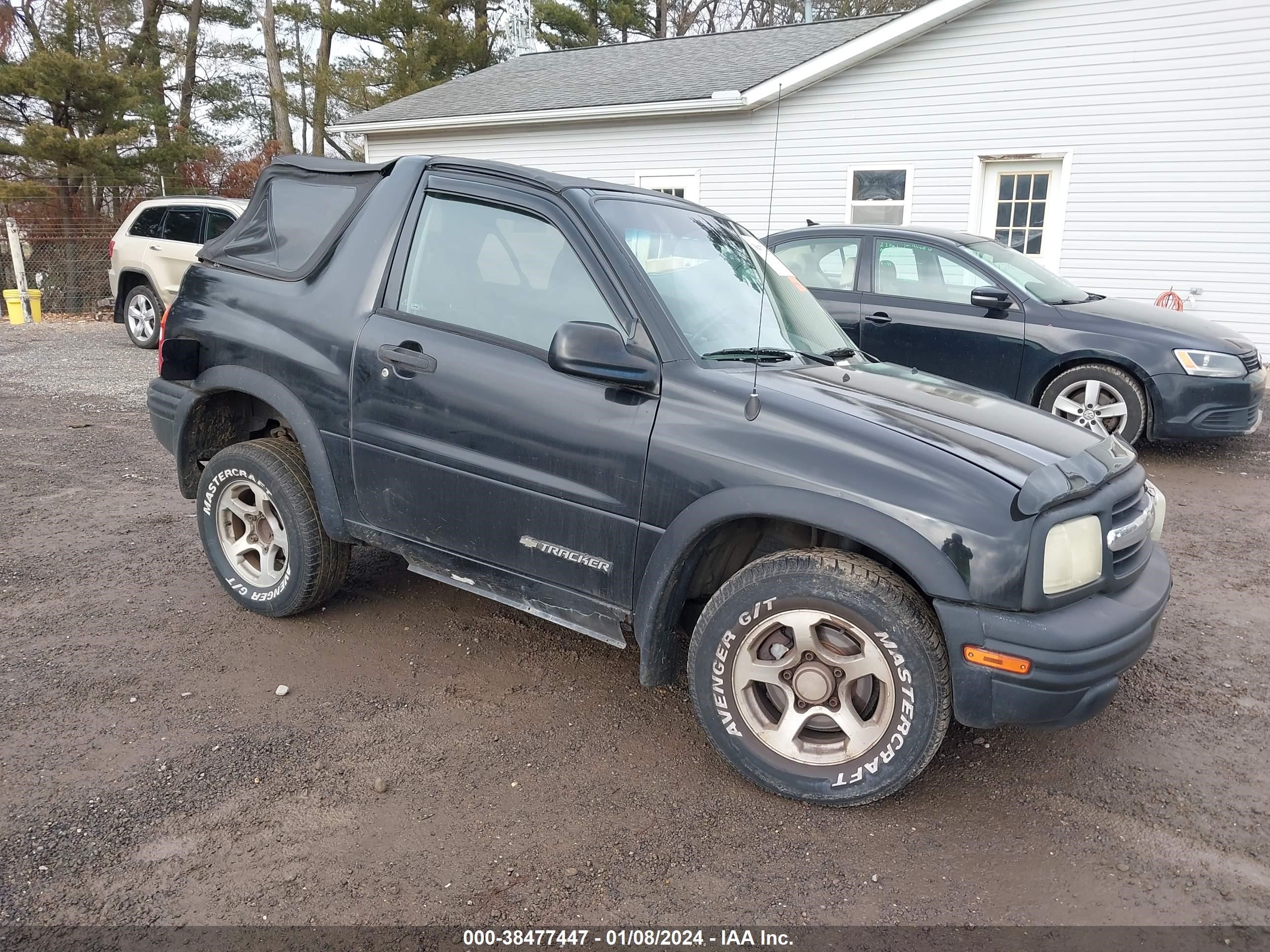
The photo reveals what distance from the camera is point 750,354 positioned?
133 inches

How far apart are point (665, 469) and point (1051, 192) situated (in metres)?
11.4

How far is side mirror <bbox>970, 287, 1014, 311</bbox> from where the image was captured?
7199 millimetres

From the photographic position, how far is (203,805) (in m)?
2.86

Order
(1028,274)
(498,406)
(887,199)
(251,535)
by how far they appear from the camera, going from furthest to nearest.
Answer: (887,199)
(1028,274)
(251,535)
(498,406)

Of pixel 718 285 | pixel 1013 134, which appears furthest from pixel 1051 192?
pixel 718 285

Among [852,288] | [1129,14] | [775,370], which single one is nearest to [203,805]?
[775,370]

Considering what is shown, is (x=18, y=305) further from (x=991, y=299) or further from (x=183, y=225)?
(x=991, y=299)

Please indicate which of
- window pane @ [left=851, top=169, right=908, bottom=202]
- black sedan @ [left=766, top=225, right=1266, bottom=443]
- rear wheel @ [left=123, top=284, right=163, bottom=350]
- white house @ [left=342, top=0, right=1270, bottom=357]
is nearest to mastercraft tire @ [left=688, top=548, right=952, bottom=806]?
black sedan @ [left=766, top=225, right=1266, bottom=443]

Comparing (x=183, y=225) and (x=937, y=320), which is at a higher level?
(x=183, y=225)

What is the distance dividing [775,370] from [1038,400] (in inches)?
193

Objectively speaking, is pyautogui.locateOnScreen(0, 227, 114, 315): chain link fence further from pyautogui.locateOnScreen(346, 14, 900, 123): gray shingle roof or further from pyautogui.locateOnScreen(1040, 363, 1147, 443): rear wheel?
pyautogui.locateOnScreen(1040, 363, 1147, 443): rear wheel

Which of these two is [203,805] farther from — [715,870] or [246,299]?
[246,299]

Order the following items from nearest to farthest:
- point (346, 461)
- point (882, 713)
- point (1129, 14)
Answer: point (882, 713), point (346, 461), point (1129, 14)

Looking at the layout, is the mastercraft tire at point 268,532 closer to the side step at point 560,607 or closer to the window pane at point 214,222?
the side step at point 560,607
